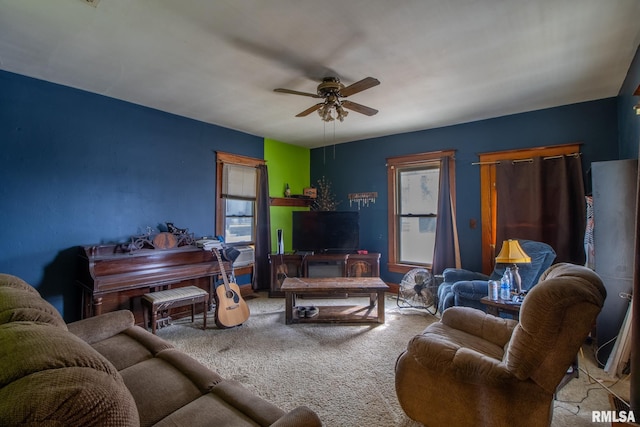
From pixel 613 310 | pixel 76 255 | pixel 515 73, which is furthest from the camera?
pixel 76 255

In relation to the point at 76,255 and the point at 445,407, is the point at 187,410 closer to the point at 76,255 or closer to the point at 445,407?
the point at 445,407

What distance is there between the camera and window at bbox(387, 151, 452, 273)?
469 cm

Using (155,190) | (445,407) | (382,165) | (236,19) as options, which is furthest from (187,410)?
(382,165)

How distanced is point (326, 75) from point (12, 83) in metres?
3.00

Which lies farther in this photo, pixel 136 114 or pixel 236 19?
pixel 136 114

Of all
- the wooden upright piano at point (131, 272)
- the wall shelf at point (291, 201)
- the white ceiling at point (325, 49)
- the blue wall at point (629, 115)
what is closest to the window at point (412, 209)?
the white ceiling at point (325, 49)

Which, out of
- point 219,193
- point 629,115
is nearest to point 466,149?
point 629,115

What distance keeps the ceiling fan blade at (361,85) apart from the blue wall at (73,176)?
2524 mm

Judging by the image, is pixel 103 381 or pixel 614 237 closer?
pixel 103 381

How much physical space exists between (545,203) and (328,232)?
9.79 feet

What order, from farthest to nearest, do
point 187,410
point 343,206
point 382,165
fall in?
point 343,206 < point 382,165 < point 187,410

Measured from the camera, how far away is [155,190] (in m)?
3.76

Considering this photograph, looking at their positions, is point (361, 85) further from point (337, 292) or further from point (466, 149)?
point (466, 149)

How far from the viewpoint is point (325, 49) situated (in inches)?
93.2
